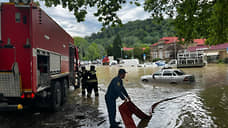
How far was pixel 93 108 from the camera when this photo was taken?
754cm

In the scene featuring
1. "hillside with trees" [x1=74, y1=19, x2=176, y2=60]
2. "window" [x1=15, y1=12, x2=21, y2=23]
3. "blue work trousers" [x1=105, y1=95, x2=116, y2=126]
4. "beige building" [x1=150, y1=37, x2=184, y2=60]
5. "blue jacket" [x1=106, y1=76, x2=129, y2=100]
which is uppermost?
"hillside with trees" [x1=74, y1=19, x2=176, y2=60]

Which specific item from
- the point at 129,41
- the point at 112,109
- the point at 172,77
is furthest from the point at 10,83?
the point at 129,41

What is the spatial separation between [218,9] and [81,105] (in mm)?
6648

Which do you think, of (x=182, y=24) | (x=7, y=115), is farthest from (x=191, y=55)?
(x=7, y=115)

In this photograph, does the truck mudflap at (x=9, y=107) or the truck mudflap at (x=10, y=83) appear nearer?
the truck mudflap at (x=10, y=83)

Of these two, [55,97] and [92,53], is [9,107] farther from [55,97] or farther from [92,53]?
[92,53]

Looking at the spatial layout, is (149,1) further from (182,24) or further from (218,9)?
(218,9)

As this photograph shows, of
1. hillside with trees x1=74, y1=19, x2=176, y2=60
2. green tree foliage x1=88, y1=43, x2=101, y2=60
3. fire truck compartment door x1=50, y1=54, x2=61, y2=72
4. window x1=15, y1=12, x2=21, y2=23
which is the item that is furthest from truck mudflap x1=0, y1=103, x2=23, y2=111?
green tree foliage x1=88, y1=43, x2=101, y2=60

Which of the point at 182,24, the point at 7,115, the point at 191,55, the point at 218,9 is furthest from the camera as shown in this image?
the point at 191,55

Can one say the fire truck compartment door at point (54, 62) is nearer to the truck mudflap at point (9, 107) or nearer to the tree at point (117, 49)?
the truck mudflap at point (9, 107)

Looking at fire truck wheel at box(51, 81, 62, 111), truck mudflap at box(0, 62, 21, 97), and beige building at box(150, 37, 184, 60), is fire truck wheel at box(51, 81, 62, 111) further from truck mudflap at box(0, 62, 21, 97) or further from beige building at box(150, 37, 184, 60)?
beige building at box(150, 37, 184, 60)

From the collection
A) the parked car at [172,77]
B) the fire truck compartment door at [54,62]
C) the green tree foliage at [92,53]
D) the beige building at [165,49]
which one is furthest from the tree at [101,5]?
Result: the green tree foliage at [92,53]

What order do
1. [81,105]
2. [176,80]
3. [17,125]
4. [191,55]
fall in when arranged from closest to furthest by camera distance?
[17,125] < [81,105] < [176,80] < [191,55]

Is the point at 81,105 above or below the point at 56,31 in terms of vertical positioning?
below
